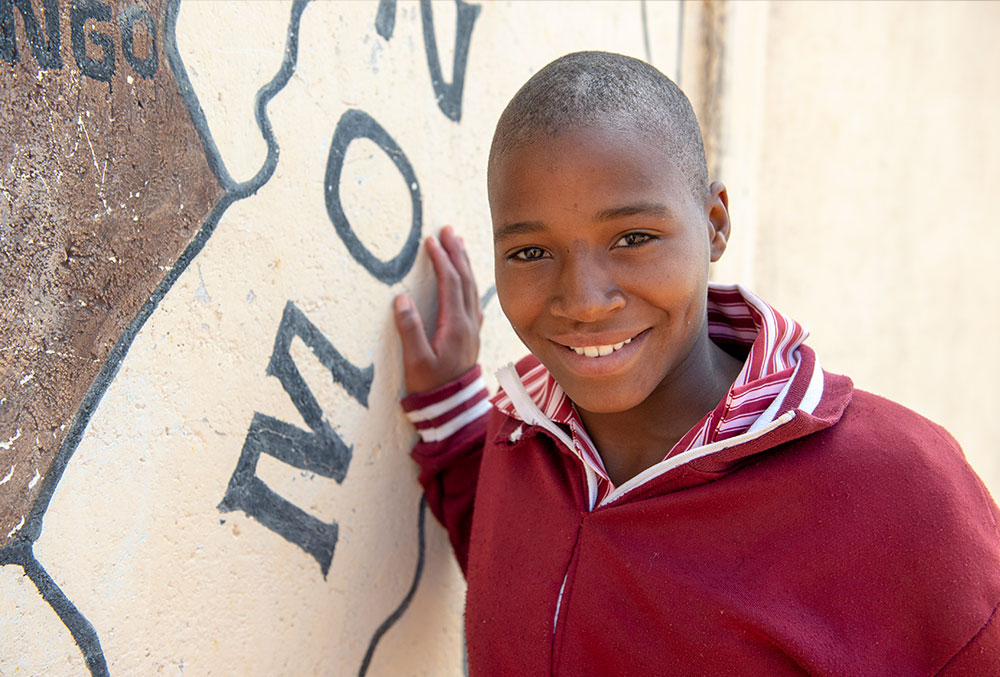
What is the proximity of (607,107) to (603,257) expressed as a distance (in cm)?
19

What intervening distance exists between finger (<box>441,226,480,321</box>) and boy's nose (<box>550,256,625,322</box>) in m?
0.54

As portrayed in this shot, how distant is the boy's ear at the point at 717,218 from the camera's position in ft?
4.00

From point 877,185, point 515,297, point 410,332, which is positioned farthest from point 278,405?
point 877,185

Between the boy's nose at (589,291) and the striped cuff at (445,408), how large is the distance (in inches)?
19.0

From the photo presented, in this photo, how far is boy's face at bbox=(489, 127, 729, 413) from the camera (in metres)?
1.08

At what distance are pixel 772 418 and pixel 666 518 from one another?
19 centimetres

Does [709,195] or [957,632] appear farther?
[709,195]

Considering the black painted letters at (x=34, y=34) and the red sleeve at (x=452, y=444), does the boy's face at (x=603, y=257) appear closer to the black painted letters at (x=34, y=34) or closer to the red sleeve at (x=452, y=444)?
the red sleeve at (x=452, y=444)

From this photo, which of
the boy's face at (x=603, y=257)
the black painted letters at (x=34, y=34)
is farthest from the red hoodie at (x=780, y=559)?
the black painted letters at (x=34, y=34)

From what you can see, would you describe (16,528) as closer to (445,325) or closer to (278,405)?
(278,405)

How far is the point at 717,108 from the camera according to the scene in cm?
250

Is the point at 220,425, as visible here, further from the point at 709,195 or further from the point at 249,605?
the point at 709,195

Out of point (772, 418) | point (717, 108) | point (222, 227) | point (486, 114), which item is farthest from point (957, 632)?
point (717, 108)

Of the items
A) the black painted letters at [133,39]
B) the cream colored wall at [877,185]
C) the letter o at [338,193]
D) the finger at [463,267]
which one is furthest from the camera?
the cream colored wall at [877,185]
